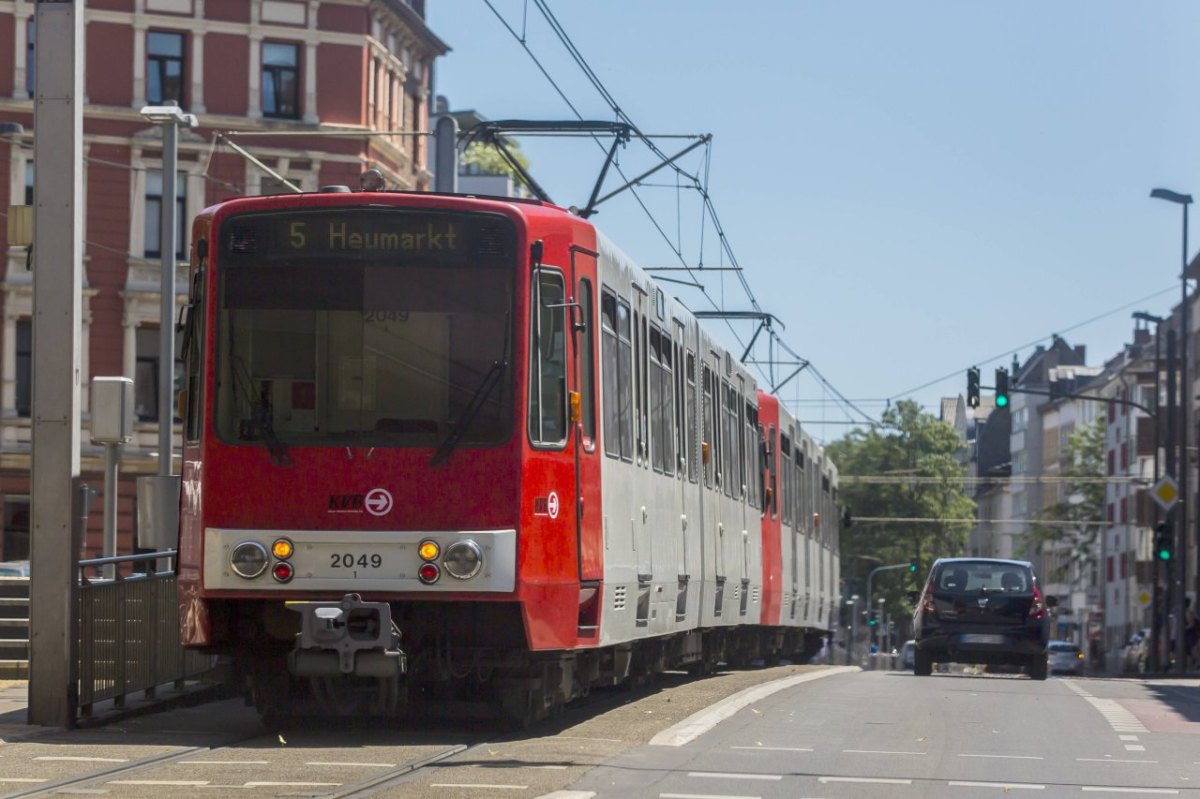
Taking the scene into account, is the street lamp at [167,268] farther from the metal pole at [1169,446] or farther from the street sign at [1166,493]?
the metal pole at [1169,446]

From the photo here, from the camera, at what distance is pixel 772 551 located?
29.2m

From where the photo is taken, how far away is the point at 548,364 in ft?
48.7

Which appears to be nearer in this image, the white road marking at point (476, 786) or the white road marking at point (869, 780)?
the white road marking at point (476, 786)

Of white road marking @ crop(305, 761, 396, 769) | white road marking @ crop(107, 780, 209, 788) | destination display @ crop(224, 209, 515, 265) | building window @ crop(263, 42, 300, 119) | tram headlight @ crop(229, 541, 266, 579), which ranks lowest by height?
white road marking @ crop(305, 761, 396, 769)

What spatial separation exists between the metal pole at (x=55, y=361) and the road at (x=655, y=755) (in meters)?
0.70

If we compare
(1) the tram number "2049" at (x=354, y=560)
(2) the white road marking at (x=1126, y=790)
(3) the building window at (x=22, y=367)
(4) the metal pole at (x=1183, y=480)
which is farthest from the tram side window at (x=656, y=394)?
(3) the building window at (x=22, y=367)

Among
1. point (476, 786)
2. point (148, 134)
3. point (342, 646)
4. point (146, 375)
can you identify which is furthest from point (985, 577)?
point (148, 134)

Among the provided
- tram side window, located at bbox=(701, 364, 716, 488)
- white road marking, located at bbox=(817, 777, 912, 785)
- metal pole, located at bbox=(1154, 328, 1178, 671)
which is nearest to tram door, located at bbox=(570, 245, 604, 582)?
white road marking, located at bbox=(817, 777, 912, 785)

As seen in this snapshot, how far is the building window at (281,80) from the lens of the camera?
5441cm

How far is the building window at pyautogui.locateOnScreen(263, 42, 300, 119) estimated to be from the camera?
54.4m

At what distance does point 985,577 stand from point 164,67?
98.1 ft

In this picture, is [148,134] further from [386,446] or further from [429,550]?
[429,550]

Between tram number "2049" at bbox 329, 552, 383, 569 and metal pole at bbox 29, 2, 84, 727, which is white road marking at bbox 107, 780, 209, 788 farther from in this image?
metal pole at bbox 29, 2, 84, 727

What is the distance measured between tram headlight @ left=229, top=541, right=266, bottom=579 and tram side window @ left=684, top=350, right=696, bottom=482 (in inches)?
251
